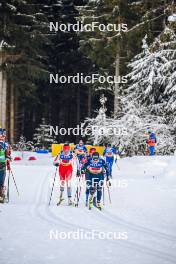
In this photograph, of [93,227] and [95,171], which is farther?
[95,171]

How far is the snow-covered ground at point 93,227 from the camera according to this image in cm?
689

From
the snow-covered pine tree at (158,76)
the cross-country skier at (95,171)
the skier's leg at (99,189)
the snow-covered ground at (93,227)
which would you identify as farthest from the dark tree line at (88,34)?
the skier's leg at (99,189)

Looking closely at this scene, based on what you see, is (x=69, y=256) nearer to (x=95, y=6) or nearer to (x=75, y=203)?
(x=75, y=203)

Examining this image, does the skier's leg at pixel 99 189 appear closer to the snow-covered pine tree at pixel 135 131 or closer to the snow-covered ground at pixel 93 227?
the snow-covered ground at pixel 93 227

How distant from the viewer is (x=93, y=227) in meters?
9.00

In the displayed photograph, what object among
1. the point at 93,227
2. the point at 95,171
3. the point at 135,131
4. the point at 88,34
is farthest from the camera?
the point at 88,34

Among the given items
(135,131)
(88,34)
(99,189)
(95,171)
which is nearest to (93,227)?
(99,189)

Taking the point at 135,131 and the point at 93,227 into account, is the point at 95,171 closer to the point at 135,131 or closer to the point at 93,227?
the point at 93,227

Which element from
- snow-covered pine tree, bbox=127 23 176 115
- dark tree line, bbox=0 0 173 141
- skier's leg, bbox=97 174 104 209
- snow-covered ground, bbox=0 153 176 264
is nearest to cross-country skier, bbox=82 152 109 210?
skier's leg, bbox=97 174 104 209

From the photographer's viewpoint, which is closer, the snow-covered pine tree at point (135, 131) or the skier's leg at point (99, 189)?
the skier's leg at point (99, 189)

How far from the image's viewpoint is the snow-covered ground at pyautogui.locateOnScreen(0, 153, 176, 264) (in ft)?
22.6

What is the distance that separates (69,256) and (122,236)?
67.1 inches

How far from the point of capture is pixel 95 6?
30.5m

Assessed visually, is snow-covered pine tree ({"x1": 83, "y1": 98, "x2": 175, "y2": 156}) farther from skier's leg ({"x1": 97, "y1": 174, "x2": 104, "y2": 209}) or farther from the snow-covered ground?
skier's leg ({"x1": 97, "y1": 174, "x2": 104, "y2": 209})
